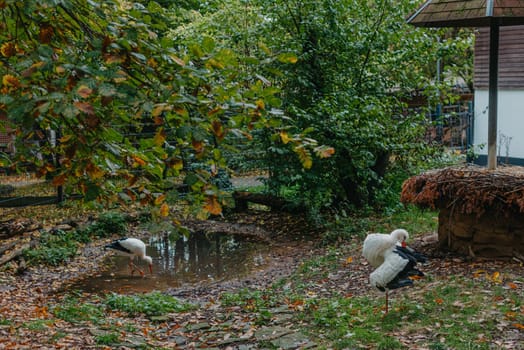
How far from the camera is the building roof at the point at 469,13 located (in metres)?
7.64

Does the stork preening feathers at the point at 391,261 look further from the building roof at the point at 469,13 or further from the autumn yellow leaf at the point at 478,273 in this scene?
the building roof at the point at 469,13

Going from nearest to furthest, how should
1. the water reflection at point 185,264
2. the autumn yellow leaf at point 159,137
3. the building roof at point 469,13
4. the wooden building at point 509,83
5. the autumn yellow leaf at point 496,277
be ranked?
the autumn yellow leaf at point 159,137, the autumn yellow leaf at point 496,277, the building roof at point 469,13, the water reflection at point 185,264, the wooden building at point 509,83

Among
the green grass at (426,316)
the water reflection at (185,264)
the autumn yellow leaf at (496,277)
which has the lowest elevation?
the water reflection at (185,264)

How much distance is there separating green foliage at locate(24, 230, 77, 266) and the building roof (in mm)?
7008

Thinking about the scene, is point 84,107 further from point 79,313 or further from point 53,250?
point 53,250

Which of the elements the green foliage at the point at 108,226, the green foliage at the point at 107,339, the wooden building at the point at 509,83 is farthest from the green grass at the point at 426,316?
the wooden building at the point at 509,83

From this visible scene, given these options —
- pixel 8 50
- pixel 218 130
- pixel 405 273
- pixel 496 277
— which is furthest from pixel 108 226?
pixel 218 130

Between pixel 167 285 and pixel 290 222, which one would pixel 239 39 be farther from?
pixel 167 285

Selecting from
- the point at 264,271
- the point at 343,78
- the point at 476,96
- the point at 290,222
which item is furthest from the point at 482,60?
the point at 264,271

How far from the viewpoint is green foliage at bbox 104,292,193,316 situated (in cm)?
795

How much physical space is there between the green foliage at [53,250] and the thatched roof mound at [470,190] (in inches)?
239

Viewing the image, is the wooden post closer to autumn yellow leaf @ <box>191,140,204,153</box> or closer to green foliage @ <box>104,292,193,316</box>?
green foliage @ <box>104,292,193,316</box>

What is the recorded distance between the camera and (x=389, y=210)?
12.4m

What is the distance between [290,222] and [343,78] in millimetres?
3241
